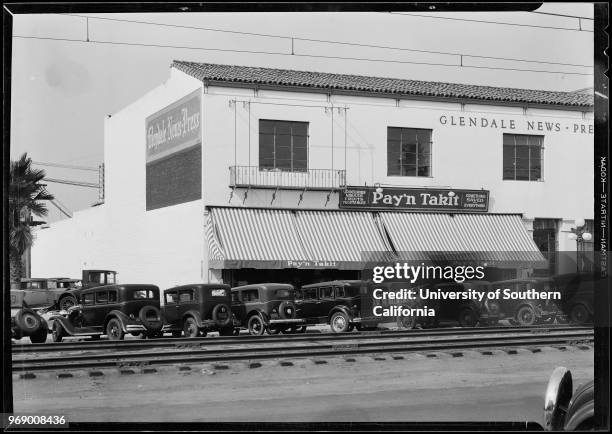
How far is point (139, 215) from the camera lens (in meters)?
5.20

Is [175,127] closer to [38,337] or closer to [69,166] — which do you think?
[69,166]

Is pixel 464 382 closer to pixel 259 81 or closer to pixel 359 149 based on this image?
pixel 359 149

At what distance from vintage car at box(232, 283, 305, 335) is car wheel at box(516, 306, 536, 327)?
1680 millimetres

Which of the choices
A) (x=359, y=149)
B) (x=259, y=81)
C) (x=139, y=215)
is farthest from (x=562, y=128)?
(x=139, y=215)

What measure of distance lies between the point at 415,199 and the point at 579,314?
47.2 inches

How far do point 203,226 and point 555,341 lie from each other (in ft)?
7.74

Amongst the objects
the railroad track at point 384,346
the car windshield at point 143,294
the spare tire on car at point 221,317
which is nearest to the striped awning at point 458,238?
the railroad track at point 384,346

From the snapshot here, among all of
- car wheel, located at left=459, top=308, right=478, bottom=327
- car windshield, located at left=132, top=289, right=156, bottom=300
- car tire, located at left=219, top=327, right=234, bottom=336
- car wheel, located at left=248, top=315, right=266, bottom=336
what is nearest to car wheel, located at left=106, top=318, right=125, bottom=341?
car tire, located at left=219, top=327, right=234, bottom=336

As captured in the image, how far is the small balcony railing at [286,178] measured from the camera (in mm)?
4863

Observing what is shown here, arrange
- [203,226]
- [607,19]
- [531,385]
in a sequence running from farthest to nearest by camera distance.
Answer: [203,226]
[531,385]
[607,19]

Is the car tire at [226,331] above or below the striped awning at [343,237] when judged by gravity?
below

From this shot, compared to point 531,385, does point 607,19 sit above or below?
above

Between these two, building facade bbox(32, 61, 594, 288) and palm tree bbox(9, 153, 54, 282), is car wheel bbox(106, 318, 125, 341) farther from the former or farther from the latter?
palm tree bbox(9, 153, 54, 282)

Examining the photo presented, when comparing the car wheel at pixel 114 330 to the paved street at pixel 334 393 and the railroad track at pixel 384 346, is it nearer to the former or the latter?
the railroad track at pixel 384 346
